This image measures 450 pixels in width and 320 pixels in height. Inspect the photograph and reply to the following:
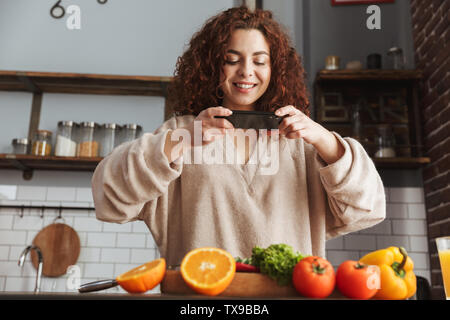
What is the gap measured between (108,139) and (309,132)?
7.63 ft

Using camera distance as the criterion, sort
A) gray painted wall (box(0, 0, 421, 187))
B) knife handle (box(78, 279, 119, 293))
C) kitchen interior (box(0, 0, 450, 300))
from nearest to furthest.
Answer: knife handle (box(78, 279, 119, 293)) < kitchen interior (box(0, 0, 450, 300)) < gray painted wall (box(0, 0, 421, 187))

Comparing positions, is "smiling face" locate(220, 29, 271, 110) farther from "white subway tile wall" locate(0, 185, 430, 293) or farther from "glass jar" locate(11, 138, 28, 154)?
"glass jar" locate(11, 138, 28, 154)

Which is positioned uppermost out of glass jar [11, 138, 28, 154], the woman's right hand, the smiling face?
glass jar [11, 138, 28, 154]

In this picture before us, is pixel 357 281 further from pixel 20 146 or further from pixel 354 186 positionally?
pixel 20 146

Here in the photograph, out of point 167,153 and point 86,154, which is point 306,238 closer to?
point 167,153

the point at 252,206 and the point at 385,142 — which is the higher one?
the point at 385,142

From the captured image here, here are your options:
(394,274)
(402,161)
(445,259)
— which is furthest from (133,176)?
(402,161)

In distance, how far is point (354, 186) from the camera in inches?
40.4

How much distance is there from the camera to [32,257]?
10.1ft

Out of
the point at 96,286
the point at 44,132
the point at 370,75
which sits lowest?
the point at 96,286

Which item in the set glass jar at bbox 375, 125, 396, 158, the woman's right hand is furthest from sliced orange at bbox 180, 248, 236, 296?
glass jar at bbox 375, 125, 396, 158

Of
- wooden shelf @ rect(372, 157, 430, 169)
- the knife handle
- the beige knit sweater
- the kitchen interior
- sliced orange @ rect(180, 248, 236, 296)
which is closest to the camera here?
sliced orange @ rect(180, 248, 236, 296)

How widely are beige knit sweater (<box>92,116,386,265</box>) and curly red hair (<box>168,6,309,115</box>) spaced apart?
9 centimetres

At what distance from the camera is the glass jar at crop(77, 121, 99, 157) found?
307cm
